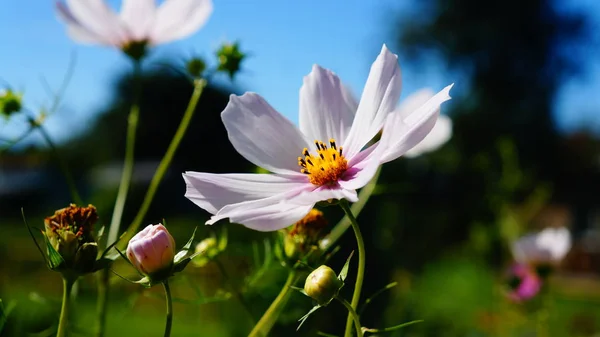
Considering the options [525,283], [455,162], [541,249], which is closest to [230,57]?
[541,249]

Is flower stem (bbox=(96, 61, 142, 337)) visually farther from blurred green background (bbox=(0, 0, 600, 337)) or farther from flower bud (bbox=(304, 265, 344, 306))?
blurred green background (bbox=(0, 0, 600, 337))

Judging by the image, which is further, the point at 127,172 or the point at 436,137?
the point at 436,137

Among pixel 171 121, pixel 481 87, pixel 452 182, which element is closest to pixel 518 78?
pixel 481 87

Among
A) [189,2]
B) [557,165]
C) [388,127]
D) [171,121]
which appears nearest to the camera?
[388,127]

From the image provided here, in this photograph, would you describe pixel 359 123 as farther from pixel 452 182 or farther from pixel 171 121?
pixel 171 121

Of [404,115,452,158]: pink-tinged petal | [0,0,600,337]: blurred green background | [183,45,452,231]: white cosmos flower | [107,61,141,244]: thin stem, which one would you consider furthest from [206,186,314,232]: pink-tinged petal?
[0,0,600,337]: blurred green background

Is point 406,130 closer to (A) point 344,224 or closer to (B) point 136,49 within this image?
(A) point 344,224

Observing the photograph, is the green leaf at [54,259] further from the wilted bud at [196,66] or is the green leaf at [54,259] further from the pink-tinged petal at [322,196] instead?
the wilted bud at [196,66]
